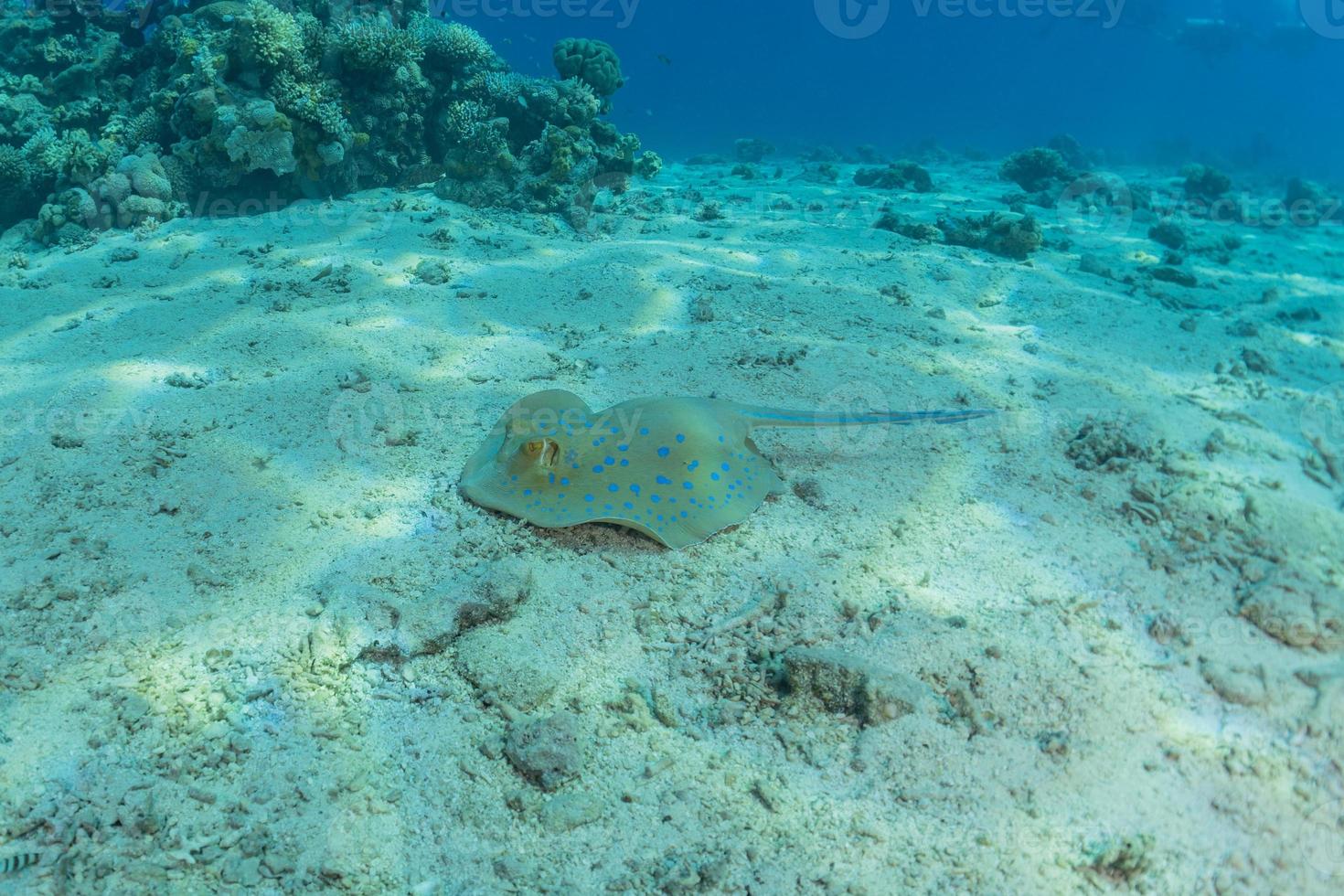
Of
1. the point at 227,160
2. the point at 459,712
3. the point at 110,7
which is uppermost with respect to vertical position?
the point at 110,7

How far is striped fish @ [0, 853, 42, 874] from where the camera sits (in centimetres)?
213

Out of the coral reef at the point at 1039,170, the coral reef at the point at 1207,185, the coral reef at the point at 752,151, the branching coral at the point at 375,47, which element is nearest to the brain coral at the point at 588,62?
the branching coral at the point at 375,47

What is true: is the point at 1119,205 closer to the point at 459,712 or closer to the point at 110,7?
the point at 459,712

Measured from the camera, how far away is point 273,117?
888cm

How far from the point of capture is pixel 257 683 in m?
2.90

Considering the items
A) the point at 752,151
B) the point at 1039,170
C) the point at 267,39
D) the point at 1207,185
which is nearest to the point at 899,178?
the point at 1039,170

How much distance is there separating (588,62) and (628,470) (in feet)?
35.7

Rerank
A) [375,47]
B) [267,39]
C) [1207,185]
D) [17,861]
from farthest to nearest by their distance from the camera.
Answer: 1. [1207,185]
2. [375,47]
3. [267,39]
4. [17,861]

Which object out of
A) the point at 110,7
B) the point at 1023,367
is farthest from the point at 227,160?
the point at 1023,367

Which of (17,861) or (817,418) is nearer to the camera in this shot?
(17,861)

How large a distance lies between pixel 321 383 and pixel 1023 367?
19.7ft

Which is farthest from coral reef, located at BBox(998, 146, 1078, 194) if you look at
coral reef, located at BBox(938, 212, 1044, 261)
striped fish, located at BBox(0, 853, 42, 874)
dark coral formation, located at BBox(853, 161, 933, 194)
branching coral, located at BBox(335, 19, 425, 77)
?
striped fish, located at BBox(0, 853, 42, 874)

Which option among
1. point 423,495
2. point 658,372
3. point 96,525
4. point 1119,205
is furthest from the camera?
point 1119,205

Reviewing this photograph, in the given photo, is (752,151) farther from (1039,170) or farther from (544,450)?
(544,450)
